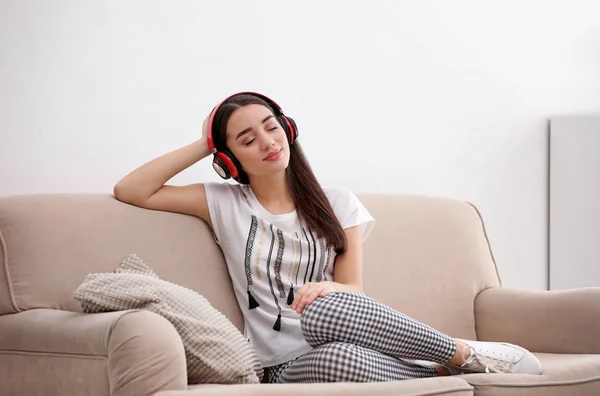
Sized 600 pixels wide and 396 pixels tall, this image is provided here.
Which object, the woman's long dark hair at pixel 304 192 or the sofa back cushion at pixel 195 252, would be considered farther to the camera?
the woman's long dark hair at pixel 304 192

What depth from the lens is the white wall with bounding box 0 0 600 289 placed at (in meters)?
2.28

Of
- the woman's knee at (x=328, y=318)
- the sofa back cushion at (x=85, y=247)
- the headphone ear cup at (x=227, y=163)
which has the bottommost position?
the woman's knee at (x=328, y=318)

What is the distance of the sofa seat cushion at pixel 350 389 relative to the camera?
1.47m

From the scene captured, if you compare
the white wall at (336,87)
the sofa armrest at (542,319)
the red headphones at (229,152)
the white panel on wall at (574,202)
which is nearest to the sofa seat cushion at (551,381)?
the sofa armrest at (542,319)

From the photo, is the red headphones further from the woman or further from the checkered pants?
the checkered pants

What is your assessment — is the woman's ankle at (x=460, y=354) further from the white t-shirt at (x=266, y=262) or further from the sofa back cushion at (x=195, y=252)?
the sofa back cushion at (x=195, y=252)

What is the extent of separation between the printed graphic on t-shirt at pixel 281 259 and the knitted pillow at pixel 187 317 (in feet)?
1.07

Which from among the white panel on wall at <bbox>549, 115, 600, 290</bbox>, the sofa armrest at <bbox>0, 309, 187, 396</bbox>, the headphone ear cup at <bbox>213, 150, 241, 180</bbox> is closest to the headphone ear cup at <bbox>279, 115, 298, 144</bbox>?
the headphone ear cup at <bbox>213, 150, 241, 180</bbox>

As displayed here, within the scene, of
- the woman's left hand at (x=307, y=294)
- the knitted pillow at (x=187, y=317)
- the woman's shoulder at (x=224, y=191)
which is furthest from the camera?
the woman's shoulder at (x=224, y=191)

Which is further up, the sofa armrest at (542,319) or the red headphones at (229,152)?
A: the red headphones at (229,152)

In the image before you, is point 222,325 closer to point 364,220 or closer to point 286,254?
point 286,254

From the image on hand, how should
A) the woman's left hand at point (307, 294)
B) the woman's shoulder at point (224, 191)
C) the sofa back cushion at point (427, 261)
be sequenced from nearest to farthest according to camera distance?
the woman's left hand at point (307, 294) < the woman's shoulder at point (224, 191) < the sofa back cushion at point (427, 261)

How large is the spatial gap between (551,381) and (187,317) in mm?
788

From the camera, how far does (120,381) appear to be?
4.89 ft
